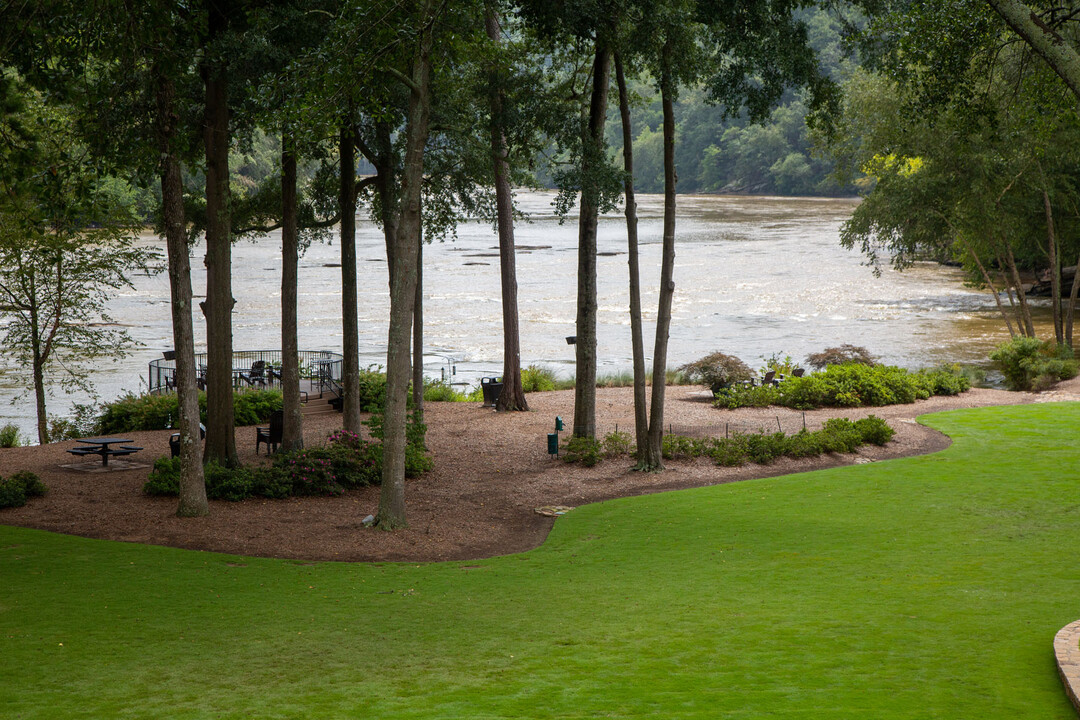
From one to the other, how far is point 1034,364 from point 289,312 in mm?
22843

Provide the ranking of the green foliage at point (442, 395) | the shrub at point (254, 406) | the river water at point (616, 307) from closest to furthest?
the shrub at point (254, 406) < the green foliage at point (442, 395) < the river water at point (616, 307)

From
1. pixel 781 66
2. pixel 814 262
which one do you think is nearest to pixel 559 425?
pixel 781 66

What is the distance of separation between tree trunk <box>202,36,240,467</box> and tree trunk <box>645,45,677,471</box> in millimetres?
7273

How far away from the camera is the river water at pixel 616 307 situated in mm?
36500

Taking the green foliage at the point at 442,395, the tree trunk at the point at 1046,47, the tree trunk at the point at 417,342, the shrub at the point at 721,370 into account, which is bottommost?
the green foliage at the point at 442,395

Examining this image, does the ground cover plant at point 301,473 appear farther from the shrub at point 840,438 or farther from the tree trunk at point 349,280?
the shrub at point 840,438

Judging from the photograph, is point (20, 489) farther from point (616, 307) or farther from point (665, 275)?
point (616, 307)

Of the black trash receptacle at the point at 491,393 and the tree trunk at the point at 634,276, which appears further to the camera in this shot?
the black trash receptacle at the point at 491,393

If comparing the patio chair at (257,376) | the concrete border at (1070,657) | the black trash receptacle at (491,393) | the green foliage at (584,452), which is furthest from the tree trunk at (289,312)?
the concrete border at (1070,657)

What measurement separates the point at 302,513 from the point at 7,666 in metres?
7.23

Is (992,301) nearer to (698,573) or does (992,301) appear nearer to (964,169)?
(964,169)

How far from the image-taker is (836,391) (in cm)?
2352

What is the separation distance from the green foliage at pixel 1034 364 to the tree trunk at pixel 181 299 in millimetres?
24623

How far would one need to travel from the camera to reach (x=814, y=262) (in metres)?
66.1
